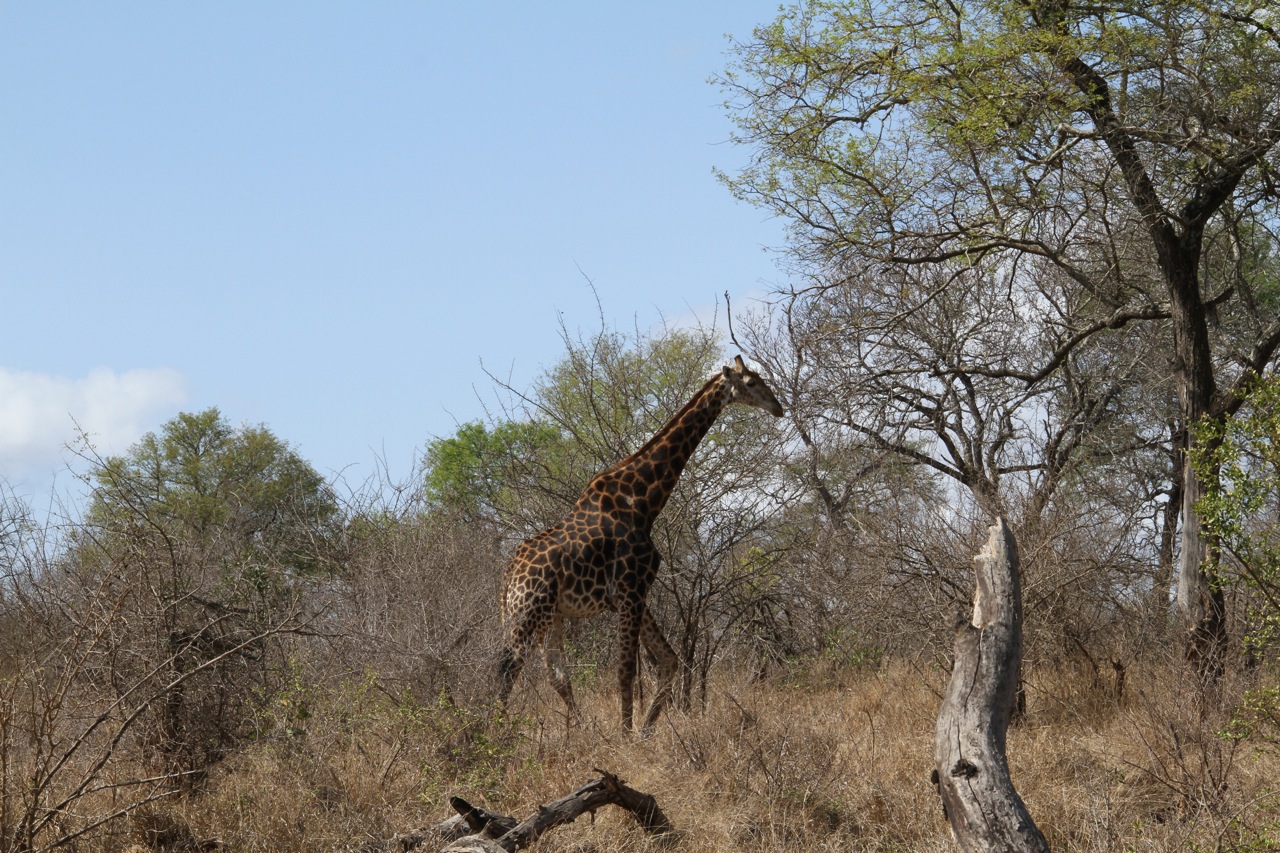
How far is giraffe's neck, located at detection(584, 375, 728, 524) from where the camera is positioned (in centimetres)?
990

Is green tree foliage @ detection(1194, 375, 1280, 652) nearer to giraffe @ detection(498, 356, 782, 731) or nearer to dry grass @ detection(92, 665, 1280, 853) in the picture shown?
dry grass @ detection(92, 665, 1280, 853)

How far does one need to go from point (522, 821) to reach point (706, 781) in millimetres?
1510

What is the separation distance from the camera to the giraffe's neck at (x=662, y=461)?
9.90 m

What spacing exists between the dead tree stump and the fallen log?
5.36 feet

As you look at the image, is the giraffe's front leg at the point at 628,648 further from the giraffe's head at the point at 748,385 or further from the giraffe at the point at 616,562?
the giraffe's head at the point at 748,385

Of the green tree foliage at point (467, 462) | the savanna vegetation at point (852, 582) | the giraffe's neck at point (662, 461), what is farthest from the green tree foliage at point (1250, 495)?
the green tree foliage at point (467, 462)

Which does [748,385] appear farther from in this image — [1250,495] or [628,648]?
[1250,495]

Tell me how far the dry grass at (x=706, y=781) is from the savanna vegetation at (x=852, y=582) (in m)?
0.03

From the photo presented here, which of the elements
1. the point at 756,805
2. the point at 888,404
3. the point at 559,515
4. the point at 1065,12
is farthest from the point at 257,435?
the point at 756,805

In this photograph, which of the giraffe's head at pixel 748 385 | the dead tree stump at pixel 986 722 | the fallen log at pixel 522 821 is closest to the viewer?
the dead tree stump at pixel 986 722

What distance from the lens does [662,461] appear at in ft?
32.9

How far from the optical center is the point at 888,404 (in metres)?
17.5

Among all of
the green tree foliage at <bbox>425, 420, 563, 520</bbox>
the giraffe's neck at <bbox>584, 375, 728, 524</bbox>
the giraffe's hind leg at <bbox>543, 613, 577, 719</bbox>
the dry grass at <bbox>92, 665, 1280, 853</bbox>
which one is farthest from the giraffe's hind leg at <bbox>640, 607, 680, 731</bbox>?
the green tree foliage at <bbox>425, 420, 563, 520</bbox>

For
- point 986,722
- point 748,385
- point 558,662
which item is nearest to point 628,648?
point 558,662
